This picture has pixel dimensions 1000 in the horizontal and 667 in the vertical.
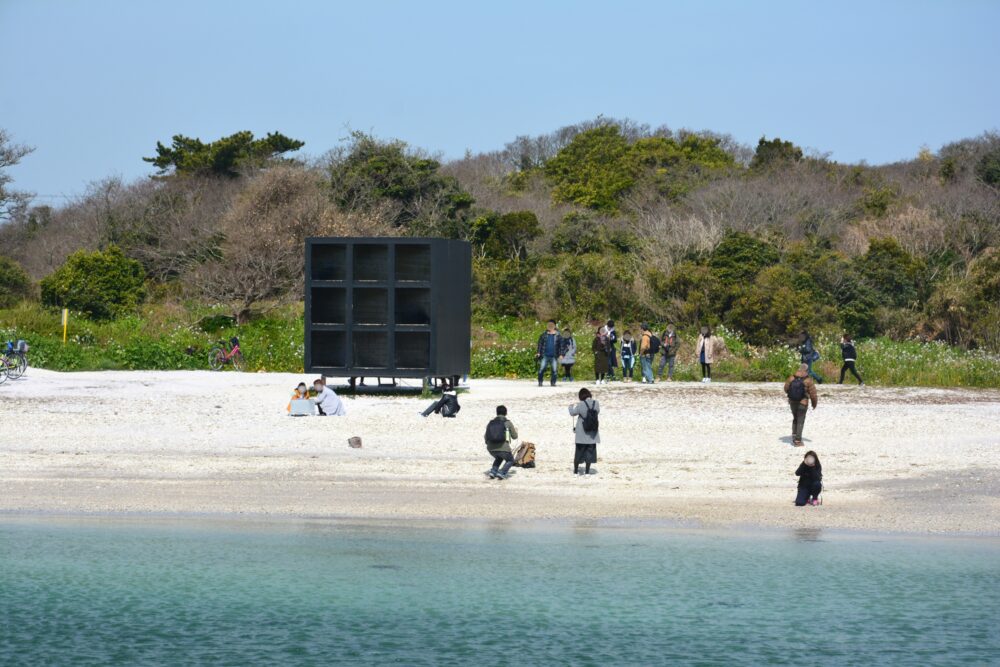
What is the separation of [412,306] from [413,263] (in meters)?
0.95

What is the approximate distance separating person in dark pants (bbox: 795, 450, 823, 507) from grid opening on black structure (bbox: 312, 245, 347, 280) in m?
12.6

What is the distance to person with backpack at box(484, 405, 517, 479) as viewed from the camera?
1948cm

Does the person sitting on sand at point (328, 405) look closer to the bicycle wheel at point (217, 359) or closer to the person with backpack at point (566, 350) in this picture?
the person with backpack at point (566, 350)

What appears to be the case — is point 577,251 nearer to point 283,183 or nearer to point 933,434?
point 283,183

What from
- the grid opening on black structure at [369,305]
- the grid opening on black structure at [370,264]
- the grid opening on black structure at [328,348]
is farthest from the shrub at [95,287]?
the grid opening on black structure at [370,264]

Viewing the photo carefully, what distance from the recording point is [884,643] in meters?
14.6

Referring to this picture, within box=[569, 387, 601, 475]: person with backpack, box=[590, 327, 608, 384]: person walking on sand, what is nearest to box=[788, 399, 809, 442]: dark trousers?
box=[569, 387, 601, 475]: person with backpack

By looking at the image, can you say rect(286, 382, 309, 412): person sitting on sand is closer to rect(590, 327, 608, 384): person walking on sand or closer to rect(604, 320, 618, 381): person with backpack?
rect(590, 327, 608, 384): person walking on sand

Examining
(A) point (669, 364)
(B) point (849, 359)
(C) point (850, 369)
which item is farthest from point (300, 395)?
(C) point (850, 369)

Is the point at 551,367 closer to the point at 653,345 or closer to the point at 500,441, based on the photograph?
the point at 653,345

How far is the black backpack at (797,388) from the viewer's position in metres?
22.1

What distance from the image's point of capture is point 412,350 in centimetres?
2836

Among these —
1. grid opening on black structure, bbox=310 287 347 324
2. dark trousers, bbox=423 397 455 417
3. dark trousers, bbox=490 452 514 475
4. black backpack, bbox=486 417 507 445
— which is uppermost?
grid opening on black structure, bbox=310 287 347 324

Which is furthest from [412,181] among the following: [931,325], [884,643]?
[884,643]
